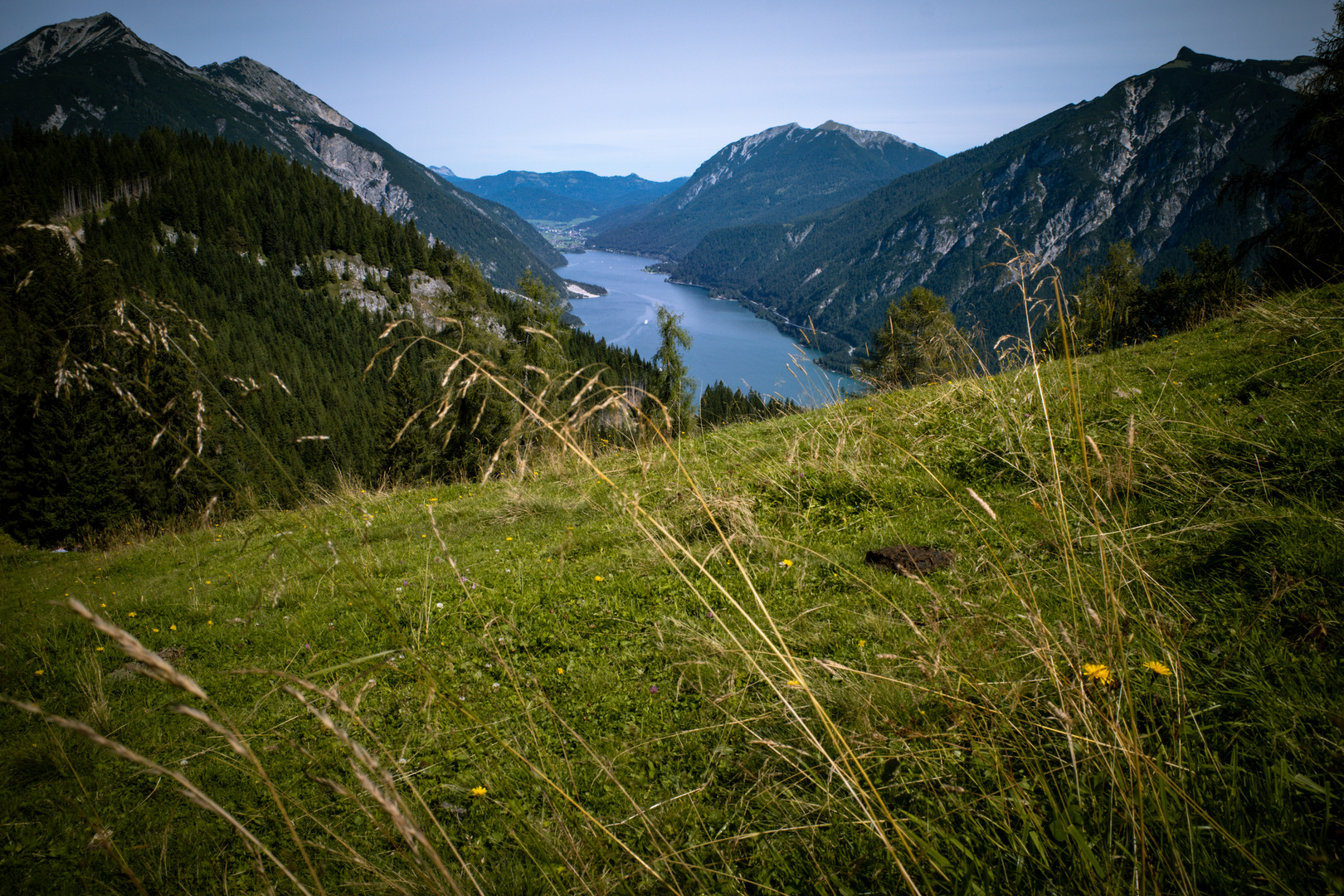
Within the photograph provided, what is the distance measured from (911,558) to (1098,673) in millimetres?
1640

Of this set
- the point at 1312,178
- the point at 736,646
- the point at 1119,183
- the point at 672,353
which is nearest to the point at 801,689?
the point at 736,646

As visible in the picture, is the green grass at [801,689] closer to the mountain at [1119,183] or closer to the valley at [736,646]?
the valley at [736,646]

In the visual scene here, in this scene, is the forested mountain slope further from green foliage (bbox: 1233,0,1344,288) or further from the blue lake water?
the blue lake water

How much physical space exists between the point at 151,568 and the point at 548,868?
7.74 meters

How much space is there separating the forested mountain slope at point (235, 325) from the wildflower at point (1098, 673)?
2541 millimetres

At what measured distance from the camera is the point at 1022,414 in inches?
186

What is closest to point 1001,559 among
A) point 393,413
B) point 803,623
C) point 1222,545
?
point 1222,545

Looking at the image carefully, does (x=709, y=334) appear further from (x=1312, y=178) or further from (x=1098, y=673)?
(x=1098, y=673)

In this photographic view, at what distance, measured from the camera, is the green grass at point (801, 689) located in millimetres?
1394

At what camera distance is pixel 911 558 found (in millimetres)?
3254

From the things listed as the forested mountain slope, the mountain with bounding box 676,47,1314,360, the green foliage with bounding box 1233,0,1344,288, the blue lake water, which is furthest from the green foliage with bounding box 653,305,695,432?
the mountain with bounding box 676,47,1314,360

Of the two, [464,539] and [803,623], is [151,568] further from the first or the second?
[803,623]

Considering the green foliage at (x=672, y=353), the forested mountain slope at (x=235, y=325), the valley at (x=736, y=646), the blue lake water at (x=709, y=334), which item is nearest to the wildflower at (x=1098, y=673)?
the valley at (x=736, y=646)

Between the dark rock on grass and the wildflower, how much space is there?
142 centimetres
